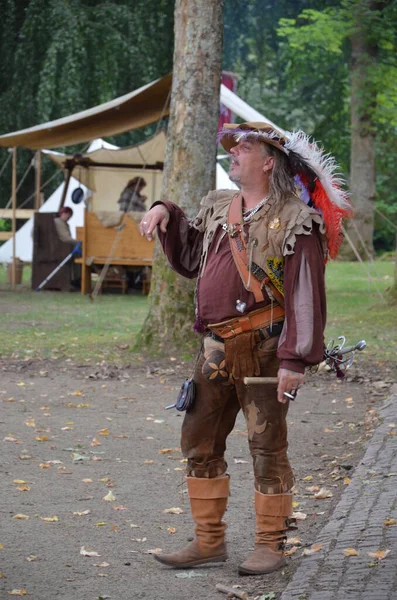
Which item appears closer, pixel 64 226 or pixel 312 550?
pixel 312 550

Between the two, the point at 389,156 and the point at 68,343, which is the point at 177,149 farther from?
the point at 389,156

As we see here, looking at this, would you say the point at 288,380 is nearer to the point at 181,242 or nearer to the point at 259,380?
the point at 259,380

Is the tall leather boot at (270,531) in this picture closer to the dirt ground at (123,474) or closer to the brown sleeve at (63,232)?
the dirt ground at (123,474)

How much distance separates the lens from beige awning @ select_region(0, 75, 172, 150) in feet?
59.3

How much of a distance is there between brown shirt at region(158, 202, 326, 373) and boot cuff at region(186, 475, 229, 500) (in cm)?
69

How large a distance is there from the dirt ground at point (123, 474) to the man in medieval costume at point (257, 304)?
0.33 metres

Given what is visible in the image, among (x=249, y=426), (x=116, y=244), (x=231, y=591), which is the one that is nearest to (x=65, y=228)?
(x=116, y=244)

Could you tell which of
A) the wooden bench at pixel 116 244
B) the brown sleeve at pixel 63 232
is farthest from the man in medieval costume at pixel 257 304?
the brown sleeve at pixel 63 232

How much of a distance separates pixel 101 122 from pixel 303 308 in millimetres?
15008

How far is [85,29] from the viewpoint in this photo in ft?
72.9

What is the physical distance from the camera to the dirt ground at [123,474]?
16.6 ft

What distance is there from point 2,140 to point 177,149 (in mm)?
8136

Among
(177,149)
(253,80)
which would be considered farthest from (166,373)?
(253,80)

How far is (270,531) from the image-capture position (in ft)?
16.6
